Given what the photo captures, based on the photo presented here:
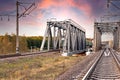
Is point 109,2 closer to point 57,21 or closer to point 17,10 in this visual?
point 17,10

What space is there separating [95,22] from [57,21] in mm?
23901

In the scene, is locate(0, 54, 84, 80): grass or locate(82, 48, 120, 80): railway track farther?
locate(0, 54, 84, 80): grass

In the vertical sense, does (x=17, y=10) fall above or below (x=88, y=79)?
above

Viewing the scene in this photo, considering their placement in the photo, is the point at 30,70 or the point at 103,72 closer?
the point at 103,72

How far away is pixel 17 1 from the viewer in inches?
1762

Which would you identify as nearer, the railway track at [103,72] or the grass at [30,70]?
the railway track at [103,72]

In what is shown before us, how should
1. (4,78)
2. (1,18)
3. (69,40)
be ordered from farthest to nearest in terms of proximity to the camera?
(69,40)
(1,18)
(4,78)

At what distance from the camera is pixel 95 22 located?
77500mm

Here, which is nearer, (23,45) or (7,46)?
(7,46)

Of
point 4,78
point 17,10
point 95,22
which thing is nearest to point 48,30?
point 17,10

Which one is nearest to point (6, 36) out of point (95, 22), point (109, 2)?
point (95, 22)

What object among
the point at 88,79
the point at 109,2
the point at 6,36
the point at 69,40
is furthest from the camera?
the point at 6,36

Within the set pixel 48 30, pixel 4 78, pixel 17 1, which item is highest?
pixel 17 1

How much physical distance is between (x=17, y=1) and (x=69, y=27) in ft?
41.3
